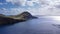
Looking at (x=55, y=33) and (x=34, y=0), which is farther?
(x=34, y=0)

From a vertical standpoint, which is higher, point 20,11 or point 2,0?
point 2,0

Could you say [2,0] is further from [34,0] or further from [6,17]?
[34,0]

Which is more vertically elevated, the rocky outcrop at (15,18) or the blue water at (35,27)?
the rocky outcrop at (15,18)

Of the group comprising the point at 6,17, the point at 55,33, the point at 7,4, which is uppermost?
the point at 7,4

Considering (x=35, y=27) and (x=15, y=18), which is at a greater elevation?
(x=15, y=18)

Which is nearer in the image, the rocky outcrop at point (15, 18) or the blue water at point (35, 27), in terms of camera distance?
the blue water at point (35, 27)

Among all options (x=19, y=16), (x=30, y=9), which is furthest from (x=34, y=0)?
(x=19, y=16)

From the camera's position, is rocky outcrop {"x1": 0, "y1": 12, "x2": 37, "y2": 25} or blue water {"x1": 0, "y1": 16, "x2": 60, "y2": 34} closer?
blue water {"x1": 0, "y1": 16, "x2": 60, "y2": 34}

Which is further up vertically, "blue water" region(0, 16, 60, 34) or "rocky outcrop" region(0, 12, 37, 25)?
"rocky outcrop" region(0, 12, 37, 25)
